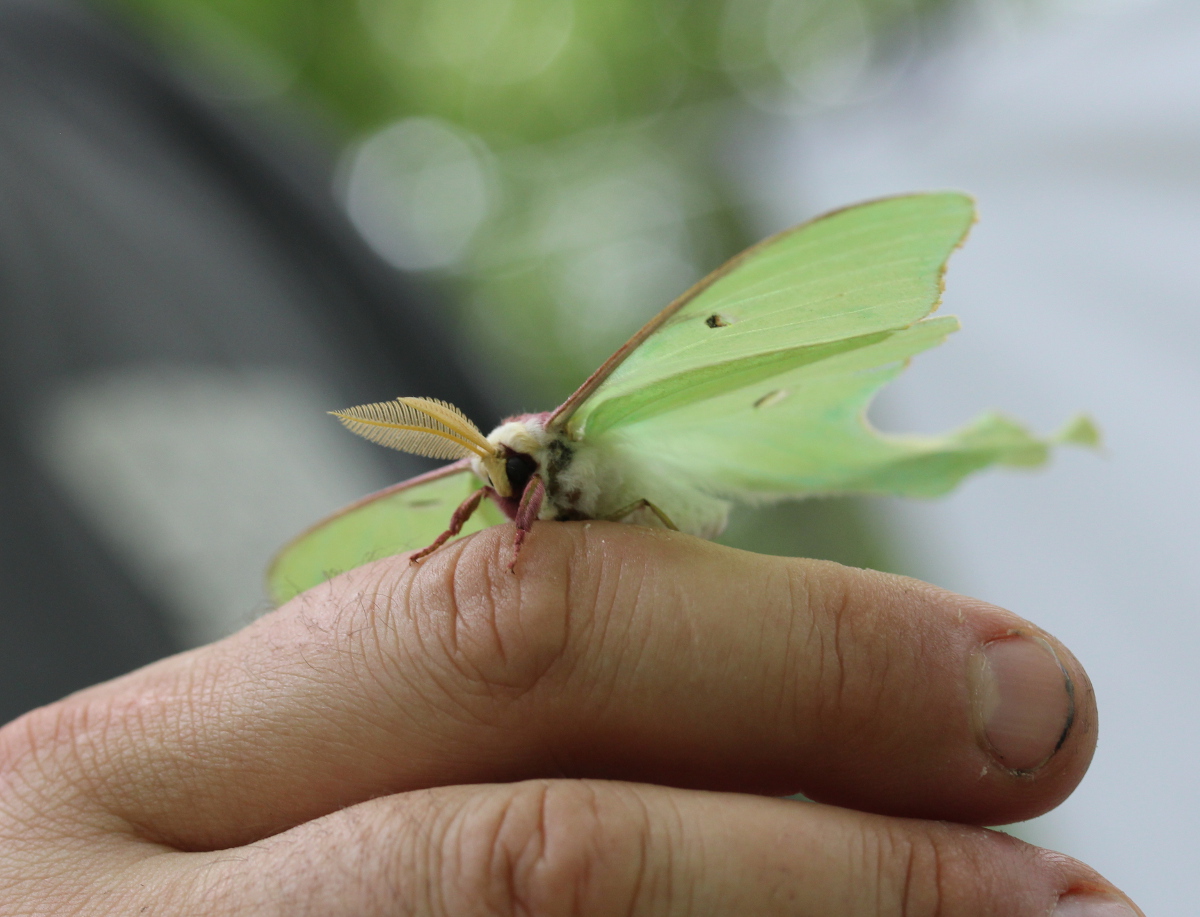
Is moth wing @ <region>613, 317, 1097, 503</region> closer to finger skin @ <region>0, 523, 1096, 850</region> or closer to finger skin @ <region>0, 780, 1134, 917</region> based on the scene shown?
finger skin @ <region>0, 523, 1096, 850</region>

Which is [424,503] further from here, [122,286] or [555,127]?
[555,127]

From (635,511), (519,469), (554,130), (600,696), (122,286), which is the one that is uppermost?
(554,130)

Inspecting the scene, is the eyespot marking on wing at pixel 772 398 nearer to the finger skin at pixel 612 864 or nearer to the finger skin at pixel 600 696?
the finger skin at pixel 600 696

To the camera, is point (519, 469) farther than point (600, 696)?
Yes

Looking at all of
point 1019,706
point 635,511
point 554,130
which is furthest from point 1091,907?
point 554,130

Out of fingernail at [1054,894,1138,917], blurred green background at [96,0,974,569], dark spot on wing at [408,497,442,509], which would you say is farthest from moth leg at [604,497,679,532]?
blurred green background at [96,0,974,569]

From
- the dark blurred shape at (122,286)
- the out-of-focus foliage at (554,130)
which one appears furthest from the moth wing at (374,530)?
the out-of-focus foliage at (554,130)
